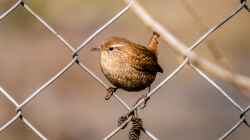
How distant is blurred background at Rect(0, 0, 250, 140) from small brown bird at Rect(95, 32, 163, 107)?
5.94 feet

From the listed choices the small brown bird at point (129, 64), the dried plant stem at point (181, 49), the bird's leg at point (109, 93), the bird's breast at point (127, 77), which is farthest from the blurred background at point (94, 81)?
the dried plant stem at point (181, 49)

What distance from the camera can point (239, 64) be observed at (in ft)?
23.4

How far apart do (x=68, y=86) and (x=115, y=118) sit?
1.74 ft

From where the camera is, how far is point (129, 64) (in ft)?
11.8

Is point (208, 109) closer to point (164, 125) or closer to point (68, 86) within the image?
point (164, 125)

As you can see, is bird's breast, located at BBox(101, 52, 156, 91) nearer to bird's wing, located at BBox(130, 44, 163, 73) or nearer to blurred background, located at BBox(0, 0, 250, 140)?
bird's wing, located at BBox(130, 44, 163, 73)

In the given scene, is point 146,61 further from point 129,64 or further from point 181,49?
point 181,49

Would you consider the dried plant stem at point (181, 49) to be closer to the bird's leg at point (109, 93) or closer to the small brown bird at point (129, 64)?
the bird's leg at point (109, 93)

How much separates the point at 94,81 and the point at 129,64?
10.6 ft

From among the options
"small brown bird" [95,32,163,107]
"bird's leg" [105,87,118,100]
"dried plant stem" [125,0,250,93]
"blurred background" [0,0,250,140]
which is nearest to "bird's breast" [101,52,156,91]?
"small brown bird" [95,32,163,107]

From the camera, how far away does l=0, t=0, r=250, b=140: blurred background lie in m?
6.11

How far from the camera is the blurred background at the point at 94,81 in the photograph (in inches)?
240

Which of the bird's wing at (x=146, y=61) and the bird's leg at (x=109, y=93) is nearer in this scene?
the bird's leg at (x=109, y=93)

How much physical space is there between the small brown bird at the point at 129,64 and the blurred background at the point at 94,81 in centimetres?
181
